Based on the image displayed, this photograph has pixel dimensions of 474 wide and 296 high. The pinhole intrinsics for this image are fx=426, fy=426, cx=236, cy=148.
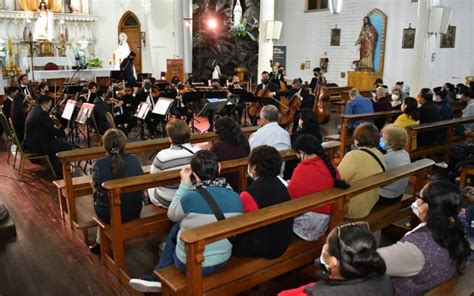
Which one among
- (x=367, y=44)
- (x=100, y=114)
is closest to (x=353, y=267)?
(x=100, y=114)

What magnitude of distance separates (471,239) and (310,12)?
43.5ft

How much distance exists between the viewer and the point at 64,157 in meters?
4.01

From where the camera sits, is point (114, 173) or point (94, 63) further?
point (94, 63)

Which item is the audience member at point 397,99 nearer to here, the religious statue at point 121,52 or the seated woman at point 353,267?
the seated woman at point 353,267

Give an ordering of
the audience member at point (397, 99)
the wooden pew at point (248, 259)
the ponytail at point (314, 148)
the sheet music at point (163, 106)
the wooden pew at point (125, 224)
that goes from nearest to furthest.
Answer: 1. the wooden pew at point (248, 259)
2. the ponytail at point (314, 148)
3. the wooden pew at point (125, 224)
4. the sheet music at point (163, 106)
5. the audience member at point (397, 99)

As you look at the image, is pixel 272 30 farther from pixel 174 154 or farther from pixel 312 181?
pixel 312 181

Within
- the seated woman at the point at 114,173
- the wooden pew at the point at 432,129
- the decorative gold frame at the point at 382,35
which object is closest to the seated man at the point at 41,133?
the seated woman at the point at 114,173

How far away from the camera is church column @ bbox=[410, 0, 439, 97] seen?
9266 mm

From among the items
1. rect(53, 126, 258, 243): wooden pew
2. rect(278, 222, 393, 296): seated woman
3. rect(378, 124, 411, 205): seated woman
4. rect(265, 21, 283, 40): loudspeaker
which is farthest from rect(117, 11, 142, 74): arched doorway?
rect(278, 222, 393, 296): seated woman

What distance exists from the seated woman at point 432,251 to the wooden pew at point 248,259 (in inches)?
28.6

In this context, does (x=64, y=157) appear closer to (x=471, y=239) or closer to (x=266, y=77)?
(x=471, y=239)

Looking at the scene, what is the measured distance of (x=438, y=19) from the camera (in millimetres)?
9055

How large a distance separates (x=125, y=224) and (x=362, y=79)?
11.5m

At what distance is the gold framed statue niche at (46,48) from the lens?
48.1 ft
